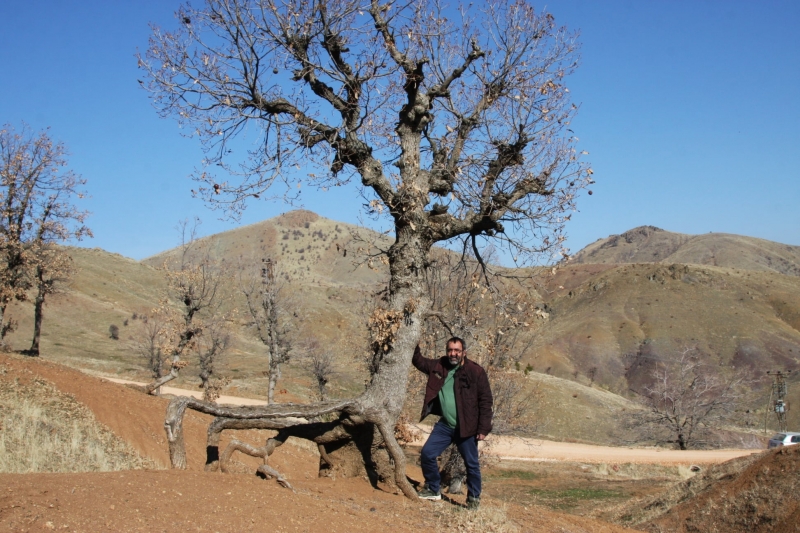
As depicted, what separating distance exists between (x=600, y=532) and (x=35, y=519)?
5552 millimetres

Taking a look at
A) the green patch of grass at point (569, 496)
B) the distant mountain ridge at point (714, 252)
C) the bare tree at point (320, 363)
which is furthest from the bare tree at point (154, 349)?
the distant mountain ridge at point (714, 252)

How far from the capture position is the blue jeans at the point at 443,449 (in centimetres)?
718

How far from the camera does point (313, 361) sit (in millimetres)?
34438

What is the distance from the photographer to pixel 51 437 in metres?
12.0

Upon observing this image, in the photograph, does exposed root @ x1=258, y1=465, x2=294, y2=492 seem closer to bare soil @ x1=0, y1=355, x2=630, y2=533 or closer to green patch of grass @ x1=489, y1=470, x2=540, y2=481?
bare soil @ x1=0, y1=355, x2=630, y2=533

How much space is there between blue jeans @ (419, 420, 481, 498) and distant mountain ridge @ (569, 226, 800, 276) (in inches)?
5441

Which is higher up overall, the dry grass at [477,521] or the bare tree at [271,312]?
the bare tree at [271,312]

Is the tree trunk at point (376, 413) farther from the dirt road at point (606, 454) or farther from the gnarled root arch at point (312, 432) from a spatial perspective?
the dirt road at point (606, 454)

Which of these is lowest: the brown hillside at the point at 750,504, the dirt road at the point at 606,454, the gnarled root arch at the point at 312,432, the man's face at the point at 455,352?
the dirt road at the point at 606,454

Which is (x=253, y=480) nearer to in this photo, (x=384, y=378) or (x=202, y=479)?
(x=202, y=479)

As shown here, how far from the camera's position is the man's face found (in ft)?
23.9

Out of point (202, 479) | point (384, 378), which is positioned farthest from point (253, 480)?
point (384, 378)

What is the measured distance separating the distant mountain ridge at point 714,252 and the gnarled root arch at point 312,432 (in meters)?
138

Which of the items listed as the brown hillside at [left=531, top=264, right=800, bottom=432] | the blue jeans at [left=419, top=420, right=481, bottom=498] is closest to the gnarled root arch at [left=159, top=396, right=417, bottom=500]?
the blue jeans at [left=419, top=420, right=481, bottom=498]
